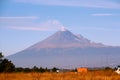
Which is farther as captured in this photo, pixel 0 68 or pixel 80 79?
pixel 0 68

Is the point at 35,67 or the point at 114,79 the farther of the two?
the point at 35,67

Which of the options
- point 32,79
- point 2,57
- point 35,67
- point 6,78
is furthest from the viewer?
point 35,67

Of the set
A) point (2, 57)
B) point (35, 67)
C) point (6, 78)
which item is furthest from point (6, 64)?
point (6, 78)

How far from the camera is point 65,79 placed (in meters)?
18.7

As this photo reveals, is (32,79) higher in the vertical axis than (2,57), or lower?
lower

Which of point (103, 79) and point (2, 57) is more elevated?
point (2, 57)

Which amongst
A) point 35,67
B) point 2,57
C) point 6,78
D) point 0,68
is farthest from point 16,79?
point 35,67

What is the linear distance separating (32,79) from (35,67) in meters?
29.8

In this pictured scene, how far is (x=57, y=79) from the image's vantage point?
728 inches

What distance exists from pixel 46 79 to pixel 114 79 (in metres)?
3.67

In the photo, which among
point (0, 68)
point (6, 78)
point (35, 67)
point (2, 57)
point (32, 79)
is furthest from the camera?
point (35, 67)

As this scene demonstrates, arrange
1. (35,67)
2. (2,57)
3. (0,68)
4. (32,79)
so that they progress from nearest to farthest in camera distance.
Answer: (32,79)
(0,68)
(2,57)
(35,67)

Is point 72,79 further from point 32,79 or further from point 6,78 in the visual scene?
point 6,78

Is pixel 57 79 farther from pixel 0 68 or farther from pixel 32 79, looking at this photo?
pixel 0 68
